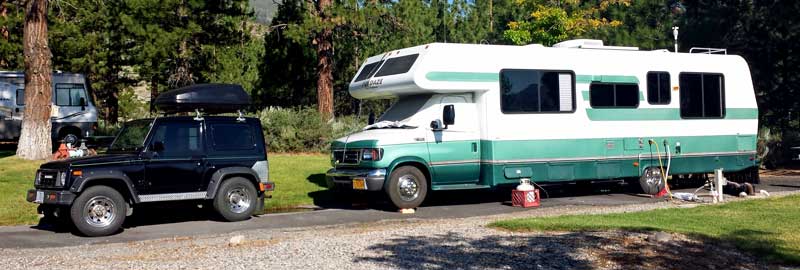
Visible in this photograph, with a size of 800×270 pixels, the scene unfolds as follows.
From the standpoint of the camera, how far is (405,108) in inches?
580

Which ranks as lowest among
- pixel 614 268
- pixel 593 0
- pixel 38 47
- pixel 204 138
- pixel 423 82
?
pixel 614 268

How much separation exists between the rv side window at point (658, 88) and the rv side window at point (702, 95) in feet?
1.25

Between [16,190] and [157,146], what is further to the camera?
[16,190]

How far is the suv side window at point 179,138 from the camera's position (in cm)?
1200

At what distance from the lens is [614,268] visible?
25.5 ft

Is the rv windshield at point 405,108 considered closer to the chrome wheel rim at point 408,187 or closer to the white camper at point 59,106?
the chrome wheel rim at point 408,187

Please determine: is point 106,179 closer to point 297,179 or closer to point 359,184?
point 359,184

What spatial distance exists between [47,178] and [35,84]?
27.5ft

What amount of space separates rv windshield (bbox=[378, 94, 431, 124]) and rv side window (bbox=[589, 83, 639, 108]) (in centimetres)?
336

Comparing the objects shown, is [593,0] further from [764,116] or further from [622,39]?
[764,116]

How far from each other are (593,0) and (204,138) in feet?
101

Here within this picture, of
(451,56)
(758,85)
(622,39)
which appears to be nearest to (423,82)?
(451,56)

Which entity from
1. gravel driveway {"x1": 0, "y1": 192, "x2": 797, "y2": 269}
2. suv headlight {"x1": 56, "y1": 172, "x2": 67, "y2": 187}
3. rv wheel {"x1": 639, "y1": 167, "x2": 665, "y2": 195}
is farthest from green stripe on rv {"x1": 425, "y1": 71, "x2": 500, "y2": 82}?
suv headlight {"x1": 56, "y1": 172, "x2": 67, "y2": 187}

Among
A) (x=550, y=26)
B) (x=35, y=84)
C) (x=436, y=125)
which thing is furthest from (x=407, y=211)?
(x=550, y=26)
